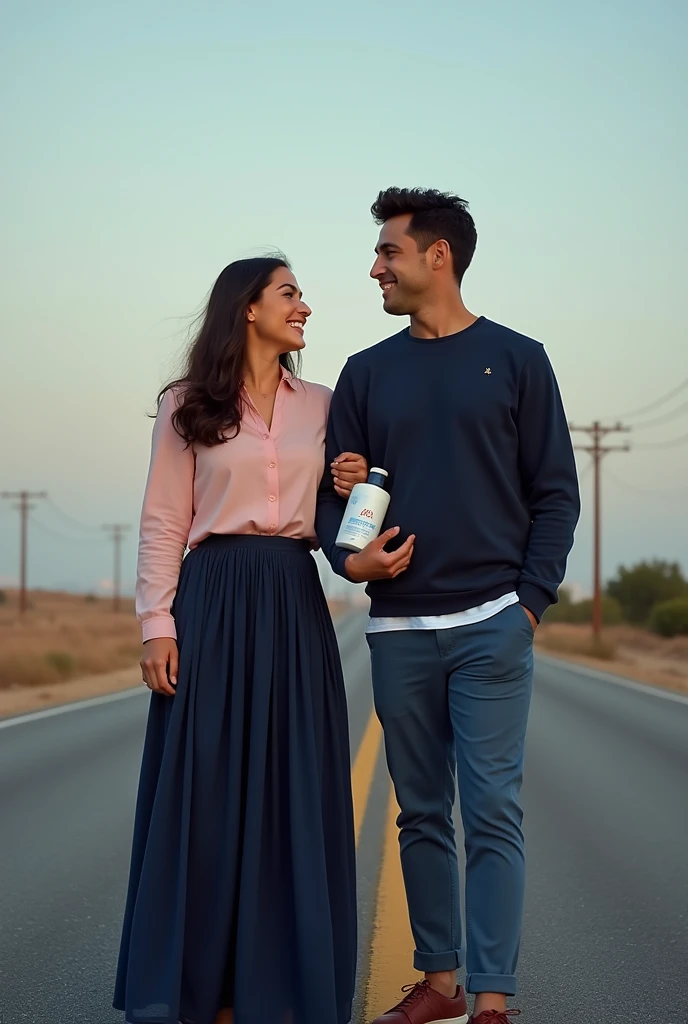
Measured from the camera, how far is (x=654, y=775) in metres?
9.76

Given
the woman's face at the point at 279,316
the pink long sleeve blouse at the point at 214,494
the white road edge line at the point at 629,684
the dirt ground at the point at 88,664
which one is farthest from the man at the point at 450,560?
the white road edge line at the point at 629,684

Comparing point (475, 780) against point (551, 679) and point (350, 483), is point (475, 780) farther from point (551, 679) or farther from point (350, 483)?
point (551, 679)

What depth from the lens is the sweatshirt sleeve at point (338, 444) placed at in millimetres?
4367

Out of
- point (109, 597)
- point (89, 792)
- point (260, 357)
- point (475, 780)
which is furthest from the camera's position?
point (109, 597)

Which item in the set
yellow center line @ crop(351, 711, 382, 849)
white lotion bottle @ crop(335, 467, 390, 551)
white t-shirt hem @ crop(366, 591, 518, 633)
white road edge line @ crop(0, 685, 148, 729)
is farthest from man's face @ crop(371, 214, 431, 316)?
white road edge line @ crop(0, 685, 148, 729)

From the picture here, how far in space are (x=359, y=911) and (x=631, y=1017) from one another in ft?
5.39

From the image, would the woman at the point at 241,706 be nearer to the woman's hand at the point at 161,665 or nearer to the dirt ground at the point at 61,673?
the woman's hand at the point at 161,665

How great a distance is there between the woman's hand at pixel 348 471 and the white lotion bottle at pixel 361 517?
98mm

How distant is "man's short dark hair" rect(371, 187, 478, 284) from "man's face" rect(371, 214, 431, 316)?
0.09 ft

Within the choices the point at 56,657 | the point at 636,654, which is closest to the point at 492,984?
the point at 56,657

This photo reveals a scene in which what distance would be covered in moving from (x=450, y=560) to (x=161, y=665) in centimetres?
93

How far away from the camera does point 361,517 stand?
13.6ft

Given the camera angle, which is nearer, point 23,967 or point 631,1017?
point 631,1017

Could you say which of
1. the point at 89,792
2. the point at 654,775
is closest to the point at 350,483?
the point at 89,792
